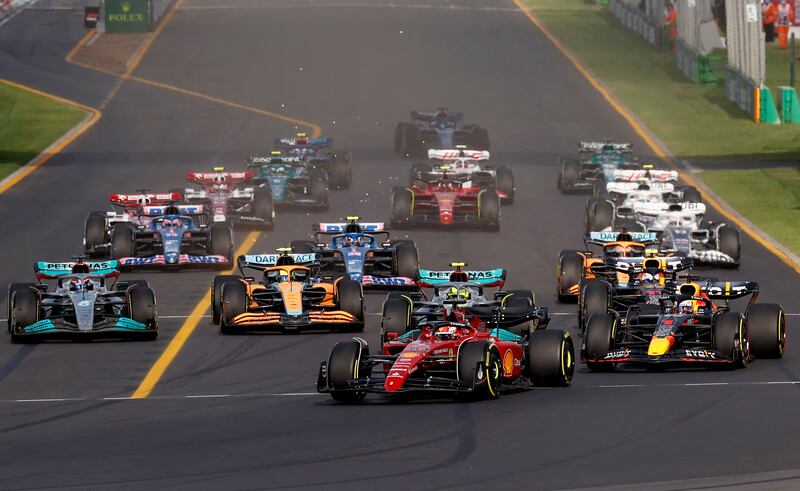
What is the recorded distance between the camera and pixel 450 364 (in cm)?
2484

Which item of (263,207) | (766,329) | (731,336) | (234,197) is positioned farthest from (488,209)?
(731,336)

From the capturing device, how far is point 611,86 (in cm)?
7844

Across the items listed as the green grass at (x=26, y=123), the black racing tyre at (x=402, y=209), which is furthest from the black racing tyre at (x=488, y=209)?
the green grass at (x=26, y=123)

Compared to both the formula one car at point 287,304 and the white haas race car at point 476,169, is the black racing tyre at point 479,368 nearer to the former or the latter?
the formula one car at point 287,304

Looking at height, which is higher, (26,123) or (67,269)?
(26,123)

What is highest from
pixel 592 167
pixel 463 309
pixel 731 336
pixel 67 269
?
pixel 592 167

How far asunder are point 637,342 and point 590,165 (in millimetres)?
25730

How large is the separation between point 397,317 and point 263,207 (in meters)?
18.0

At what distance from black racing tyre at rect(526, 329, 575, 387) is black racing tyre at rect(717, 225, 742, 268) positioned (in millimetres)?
14482

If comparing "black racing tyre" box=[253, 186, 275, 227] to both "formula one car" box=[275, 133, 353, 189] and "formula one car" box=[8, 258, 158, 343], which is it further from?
"formula one car" box=[8, 258, 158, 343]

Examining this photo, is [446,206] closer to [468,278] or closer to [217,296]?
[217,296]

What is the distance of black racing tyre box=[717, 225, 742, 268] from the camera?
3888 cm

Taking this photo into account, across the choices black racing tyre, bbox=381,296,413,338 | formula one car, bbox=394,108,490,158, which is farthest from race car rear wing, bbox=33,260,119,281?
formula one car, bbox=394,108,490,158

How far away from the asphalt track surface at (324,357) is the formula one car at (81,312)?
0.37m
